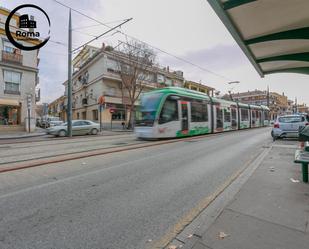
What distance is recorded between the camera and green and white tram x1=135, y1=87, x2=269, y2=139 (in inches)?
487

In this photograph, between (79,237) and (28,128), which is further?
(28,128)

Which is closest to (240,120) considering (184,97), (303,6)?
(184,97)

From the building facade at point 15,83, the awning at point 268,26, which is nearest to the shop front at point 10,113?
the building facade at point 15,83

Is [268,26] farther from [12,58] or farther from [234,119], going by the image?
[12,58]

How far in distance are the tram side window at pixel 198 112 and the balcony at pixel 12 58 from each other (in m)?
21.1

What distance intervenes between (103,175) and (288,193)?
4.32 metres

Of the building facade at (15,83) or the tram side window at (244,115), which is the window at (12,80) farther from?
the tram side window at (244,115)

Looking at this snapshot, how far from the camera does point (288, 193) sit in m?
3.97

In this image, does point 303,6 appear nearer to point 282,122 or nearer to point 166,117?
point 166,117

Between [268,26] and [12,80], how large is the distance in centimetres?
2573

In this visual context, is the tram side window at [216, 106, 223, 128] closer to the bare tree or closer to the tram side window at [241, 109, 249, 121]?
the tram side window at [241, 109, 249, 121]

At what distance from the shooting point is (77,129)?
18.5 m

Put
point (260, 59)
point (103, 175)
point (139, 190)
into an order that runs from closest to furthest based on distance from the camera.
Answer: point (139, 190) → point (103, 175) → point (260, 59)

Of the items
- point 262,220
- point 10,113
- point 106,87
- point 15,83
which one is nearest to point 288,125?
point 262,220
